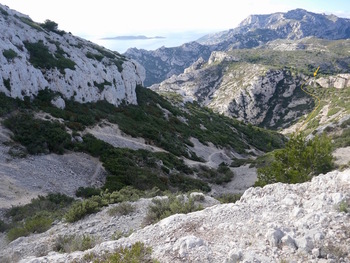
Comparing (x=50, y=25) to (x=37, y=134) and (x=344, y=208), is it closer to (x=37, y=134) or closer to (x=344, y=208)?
(x=37, y=134)

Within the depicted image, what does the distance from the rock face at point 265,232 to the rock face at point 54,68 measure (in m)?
30.5

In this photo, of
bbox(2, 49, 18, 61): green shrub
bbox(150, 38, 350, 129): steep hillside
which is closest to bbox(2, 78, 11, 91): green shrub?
bbox(2, 49, 18, 61): green shrub

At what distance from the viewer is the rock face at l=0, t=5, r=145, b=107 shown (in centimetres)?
3241

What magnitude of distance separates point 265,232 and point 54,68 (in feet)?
131

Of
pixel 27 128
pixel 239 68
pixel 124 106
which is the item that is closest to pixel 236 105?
pixel 239 68

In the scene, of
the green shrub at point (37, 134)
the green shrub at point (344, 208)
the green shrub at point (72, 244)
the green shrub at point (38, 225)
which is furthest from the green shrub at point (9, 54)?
the green shrub at point (344, 208)

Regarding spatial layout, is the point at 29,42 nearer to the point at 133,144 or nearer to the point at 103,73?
the point at 103,73

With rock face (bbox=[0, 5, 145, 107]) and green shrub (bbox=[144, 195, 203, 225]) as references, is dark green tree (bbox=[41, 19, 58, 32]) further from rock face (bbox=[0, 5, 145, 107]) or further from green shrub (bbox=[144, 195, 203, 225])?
green shrub (bbox=[144, 195, 203, 225])

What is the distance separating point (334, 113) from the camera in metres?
100

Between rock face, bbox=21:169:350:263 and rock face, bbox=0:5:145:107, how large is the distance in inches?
1201

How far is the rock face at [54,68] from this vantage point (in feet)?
106

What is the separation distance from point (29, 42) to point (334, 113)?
10442 cm

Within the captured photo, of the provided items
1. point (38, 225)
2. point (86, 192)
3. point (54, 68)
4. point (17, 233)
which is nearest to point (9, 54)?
point (54, 68)

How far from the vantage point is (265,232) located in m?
6.57
